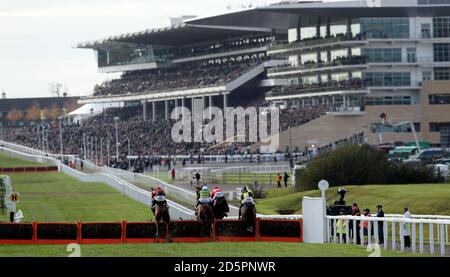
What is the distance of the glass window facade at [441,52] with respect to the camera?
119 m

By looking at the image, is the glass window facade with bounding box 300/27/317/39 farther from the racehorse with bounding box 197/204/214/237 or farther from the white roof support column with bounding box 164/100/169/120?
the racehorse with bounding box 197/204/214/237

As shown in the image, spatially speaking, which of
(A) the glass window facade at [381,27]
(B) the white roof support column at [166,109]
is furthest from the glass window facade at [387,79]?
(B) the white roof support column at [166,109]

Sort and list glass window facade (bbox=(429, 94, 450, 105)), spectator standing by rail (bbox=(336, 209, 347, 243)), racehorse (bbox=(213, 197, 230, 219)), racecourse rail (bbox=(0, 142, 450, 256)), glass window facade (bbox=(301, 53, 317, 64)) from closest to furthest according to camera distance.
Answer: racecourse rail (bbox=(0, 142, 450, 256))
spectator standing by rail (bbox=(336, 209, 347, 243))
racehorse (bbox=(213, 197, 230, 219))
glass window facade (bbox=(429, 94, 450, 105))
glass window facade (bbox=(301, 53, 317, 64))

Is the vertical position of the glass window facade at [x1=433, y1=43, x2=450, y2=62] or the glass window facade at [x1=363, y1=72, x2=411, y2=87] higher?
the glass window facade at [x1=433, y1=43, x2=450, y2=62]

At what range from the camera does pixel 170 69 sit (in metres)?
159

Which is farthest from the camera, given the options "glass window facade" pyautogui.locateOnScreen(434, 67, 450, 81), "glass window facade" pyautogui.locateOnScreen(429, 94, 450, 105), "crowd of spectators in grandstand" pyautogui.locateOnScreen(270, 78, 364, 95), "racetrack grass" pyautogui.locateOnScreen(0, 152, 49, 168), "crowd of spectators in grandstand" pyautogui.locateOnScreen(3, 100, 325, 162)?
"glass window facade" pyautogui.locateOnScreen(434, 67, 450, 81)

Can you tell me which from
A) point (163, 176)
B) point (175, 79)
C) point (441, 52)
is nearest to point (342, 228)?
point (163, 176)

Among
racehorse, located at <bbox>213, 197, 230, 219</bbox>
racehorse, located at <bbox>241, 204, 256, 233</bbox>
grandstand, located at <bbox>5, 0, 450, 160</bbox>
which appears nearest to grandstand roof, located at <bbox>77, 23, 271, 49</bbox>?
grandstand, located at <bbox>5, 0, 450, 160</bbox>

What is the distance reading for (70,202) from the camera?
6231cm

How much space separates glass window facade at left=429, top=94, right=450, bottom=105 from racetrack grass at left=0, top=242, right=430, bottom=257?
86.8m

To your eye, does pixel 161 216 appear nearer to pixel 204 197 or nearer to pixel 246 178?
pixel 204 197

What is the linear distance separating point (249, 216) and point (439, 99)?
280ft

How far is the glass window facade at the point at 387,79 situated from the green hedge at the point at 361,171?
50162 mm

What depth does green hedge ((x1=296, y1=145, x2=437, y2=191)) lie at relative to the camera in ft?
220
